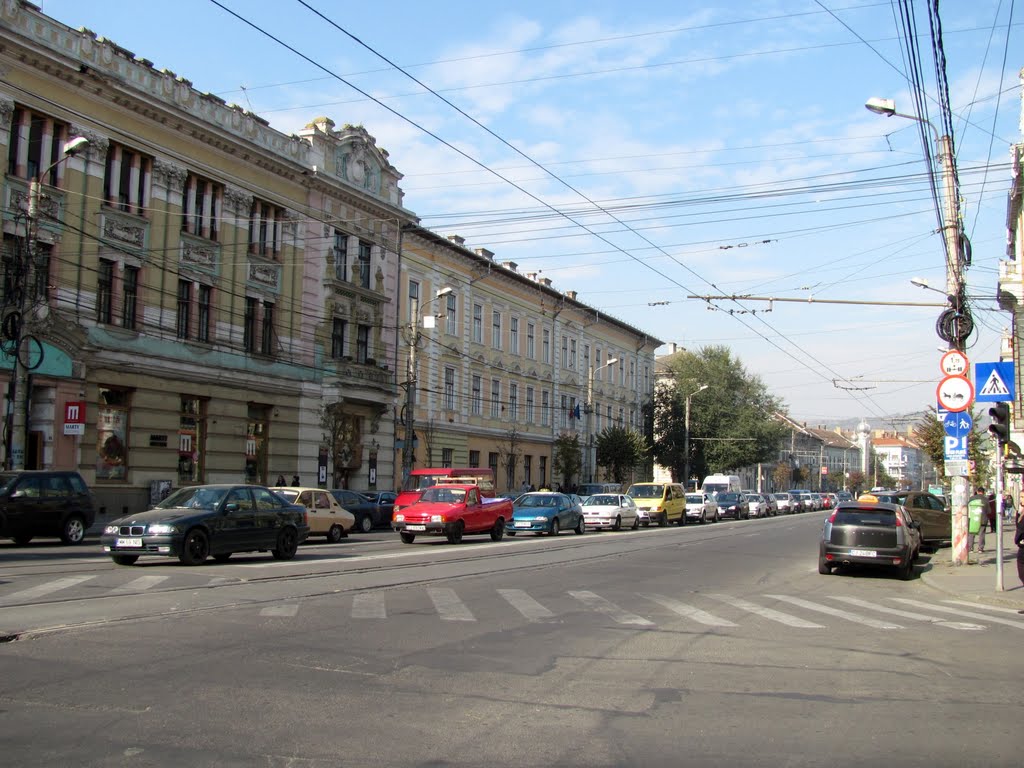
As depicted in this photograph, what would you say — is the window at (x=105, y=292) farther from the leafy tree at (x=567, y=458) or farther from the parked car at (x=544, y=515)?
the leafy tree at (x=567, y=458)

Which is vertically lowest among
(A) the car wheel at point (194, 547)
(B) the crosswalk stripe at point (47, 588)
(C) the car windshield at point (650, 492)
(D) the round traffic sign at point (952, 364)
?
(B) the crosswalk stripe at point (47, 588)

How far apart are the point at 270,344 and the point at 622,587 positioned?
2593cm

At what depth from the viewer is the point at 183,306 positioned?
34594mm

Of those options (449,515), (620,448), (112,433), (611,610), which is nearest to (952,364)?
(611,610)

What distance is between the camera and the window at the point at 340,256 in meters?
42.5

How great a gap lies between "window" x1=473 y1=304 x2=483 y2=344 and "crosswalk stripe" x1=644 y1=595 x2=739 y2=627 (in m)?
38.8

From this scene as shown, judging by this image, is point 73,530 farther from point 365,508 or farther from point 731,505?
point 731,505

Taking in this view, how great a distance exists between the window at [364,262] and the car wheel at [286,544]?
25.5 meters

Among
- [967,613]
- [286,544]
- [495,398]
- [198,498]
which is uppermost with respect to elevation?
[495,398]

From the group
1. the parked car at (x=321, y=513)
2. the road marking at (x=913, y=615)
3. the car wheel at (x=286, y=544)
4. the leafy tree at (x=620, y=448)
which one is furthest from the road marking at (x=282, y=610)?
the leafy tree at (x=620, y=448)

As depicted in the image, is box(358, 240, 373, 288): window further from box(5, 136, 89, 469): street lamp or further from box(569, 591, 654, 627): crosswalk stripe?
box(569, 591, 654, 627): crosswalk stripe

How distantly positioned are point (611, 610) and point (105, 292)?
23858 mm

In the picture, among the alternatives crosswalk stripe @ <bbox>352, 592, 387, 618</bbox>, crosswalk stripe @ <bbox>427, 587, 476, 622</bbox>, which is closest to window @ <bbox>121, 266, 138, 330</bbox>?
crosswalk stripe @ <bbox>427, 587, 476, 622</bbox>

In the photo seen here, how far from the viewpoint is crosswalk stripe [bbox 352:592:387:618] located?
11.8m
